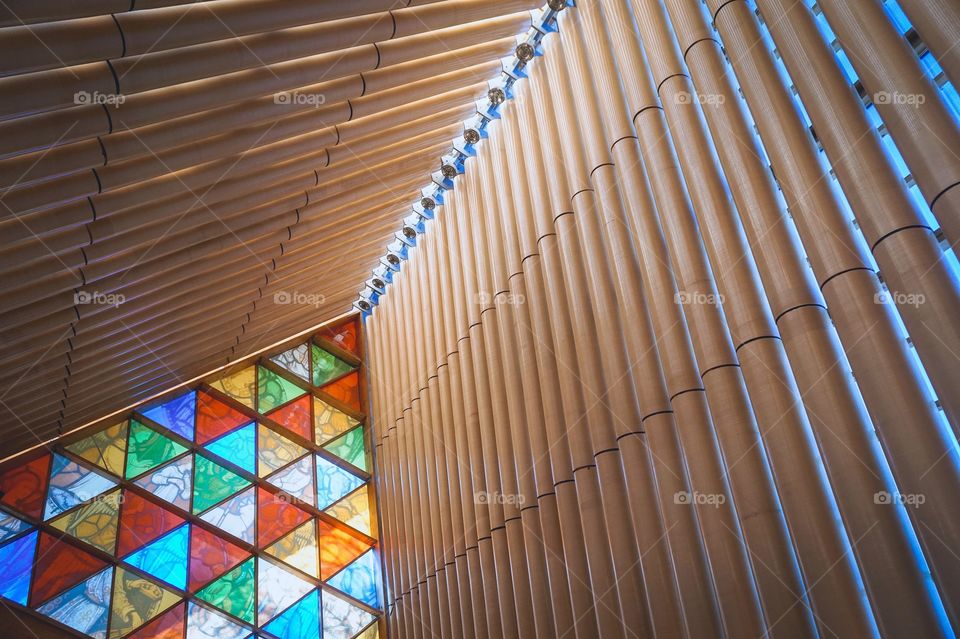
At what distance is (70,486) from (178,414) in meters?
2.57

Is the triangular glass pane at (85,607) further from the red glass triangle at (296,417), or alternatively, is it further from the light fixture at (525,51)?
the light fixture at (525,51)

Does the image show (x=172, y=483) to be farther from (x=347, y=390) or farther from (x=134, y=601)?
(x=347, y=390)

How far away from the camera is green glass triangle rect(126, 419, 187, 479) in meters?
16.1

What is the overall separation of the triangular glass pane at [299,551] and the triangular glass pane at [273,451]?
1.57 meters

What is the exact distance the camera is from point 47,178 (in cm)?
709

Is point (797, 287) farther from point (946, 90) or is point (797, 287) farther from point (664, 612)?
point (664, 612)

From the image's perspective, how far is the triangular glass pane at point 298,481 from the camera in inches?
673

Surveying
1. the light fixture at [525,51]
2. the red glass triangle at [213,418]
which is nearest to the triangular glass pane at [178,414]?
the red glass triangle at [213,418]

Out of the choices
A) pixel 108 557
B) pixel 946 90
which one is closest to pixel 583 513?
pixel 946 90

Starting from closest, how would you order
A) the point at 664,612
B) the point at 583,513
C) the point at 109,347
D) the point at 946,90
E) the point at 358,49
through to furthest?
1. the point at 946,90
2. the point at 664,612
3. the point at 358,49
4. the point at 583,513
5. the point at 109,347

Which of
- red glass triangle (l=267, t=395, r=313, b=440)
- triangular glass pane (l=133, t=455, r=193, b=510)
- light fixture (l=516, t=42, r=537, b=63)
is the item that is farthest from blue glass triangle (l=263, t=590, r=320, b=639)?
light fixture (l=516, t=42, r=537, b=63)

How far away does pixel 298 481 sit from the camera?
682 inches

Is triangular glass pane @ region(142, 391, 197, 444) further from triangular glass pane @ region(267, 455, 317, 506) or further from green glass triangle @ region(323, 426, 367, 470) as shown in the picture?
green glass triangle @ region(323, 426, 367, 470)

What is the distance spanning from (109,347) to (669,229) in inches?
350
